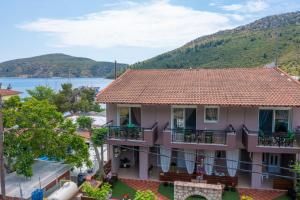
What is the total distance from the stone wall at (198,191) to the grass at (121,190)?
340 cm

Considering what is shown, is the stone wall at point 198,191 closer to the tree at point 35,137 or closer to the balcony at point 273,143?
the balcony at point 273,143

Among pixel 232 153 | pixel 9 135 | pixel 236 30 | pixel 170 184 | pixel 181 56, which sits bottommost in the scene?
pixel 170 184

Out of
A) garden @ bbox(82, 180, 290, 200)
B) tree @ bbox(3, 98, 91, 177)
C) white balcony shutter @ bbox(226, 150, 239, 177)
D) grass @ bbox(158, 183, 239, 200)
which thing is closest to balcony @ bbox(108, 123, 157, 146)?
tree @ bbox(3, 98, 91, 177)

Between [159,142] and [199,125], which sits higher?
[199,125]

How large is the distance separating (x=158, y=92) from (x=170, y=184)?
684 cm

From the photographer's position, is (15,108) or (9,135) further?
(15,108)

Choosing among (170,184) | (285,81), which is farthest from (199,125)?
(285,81)

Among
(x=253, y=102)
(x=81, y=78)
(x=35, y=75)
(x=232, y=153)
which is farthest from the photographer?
(x=81, y=78)

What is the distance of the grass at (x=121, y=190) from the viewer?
1781cm

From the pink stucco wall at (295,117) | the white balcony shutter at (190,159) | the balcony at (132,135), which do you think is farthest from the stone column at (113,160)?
the pink stucco wall at (295,117)

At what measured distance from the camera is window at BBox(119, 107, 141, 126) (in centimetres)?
2067

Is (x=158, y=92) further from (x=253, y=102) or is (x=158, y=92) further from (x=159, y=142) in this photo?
(x=253, y=102)

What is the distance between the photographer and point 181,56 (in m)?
70.5

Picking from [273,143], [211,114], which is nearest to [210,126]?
[211,114]
